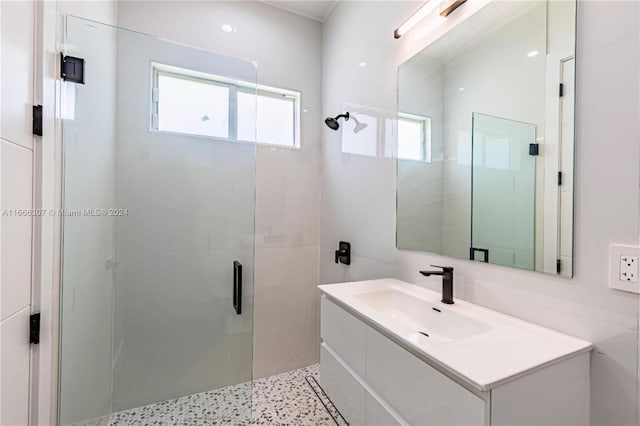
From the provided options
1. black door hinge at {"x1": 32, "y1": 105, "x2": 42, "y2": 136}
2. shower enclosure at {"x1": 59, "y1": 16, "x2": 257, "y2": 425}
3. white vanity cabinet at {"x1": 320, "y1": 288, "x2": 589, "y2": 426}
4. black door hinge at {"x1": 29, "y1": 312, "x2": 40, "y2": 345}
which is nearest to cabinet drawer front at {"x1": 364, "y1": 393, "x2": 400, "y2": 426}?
white vanity cabinet at {"x1": 320, "y1": 288, "x2": 589, "y2": 426}

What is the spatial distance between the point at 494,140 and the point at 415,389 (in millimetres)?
998

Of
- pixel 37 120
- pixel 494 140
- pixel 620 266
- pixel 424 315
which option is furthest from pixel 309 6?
pixel 620 266

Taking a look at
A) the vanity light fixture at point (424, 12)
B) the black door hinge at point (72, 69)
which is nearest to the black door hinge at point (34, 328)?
the black door hinge at point (72, 69)

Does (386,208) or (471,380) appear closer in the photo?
(471,380)

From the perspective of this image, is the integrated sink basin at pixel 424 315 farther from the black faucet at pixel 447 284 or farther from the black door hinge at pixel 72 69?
the black door hinge at pixel 72 69

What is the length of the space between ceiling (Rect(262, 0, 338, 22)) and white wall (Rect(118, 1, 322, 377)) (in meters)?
0.05

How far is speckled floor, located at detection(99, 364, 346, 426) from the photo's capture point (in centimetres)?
171

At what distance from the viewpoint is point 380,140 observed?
5.91 feet

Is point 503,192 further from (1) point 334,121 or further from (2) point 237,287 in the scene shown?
(2) point 237,287

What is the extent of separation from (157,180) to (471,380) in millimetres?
1849

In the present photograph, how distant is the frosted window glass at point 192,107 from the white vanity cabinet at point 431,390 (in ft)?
4.57

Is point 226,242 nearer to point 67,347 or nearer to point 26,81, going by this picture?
point 67,347

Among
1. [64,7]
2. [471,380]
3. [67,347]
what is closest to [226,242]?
[67,347]

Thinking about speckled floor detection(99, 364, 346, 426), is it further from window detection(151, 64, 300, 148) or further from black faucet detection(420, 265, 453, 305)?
window detection(151, 64, 300, 148)
